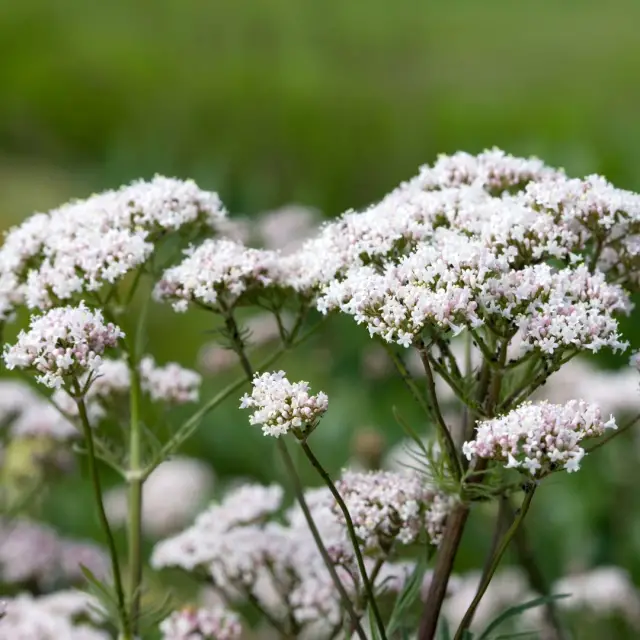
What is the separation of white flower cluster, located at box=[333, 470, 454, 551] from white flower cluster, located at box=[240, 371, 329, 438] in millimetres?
318

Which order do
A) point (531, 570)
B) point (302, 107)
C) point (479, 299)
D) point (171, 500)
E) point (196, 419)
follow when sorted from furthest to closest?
point (302, 107), point (171, 500), point (531, 570), point (196, 419), point (479, 299)

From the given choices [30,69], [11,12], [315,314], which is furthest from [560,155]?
[11,12]

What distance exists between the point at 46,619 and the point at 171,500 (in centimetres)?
192

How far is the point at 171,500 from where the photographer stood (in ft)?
13.6

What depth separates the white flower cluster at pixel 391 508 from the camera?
5.82 feet

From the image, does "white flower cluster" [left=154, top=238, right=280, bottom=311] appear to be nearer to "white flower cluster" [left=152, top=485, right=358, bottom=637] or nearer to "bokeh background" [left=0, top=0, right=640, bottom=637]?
"white flower cluster" [left=152, top=485, right=358, bottom=637]

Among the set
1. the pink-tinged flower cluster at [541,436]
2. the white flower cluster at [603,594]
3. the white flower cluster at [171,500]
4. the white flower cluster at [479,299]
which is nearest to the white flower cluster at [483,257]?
the white flower cluster at [479,299]

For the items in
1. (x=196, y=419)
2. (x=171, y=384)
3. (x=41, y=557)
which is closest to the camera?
(x=196, y=419)

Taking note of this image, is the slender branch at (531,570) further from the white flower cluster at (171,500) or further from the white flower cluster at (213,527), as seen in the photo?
the white flower cluster at (171,500)

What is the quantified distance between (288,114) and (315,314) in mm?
4747

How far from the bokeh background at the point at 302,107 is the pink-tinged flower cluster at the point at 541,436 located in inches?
108

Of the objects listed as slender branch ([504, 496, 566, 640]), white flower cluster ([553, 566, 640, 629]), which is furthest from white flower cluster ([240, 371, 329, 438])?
white flower cluster ([553, 566, 640, 629])

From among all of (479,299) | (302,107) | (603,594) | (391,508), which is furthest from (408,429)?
(302,107)

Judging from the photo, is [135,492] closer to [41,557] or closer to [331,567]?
[331,567]
